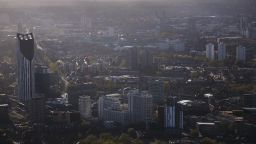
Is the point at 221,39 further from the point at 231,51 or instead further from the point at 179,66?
the point at 179,66

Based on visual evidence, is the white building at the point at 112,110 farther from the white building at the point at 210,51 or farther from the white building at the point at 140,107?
the white building at the point at 210,51

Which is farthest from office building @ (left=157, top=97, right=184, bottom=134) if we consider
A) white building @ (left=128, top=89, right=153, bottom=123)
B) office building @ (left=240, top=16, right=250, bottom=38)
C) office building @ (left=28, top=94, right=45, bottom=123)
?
office building @ (left=240, top=16, right=250, bottom=38)

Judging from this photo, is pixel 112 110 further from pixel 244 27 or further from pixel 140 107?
pixel 244 27

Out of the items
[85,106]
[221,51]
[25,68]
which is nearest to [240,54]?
[221,51]

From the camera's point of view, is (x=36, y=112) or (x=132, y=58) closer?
(x=36, y=112)

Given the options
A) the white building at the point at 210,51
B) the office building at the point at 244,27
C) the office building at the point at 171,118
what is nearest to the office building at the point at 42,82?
the office building at the point at 171,118
